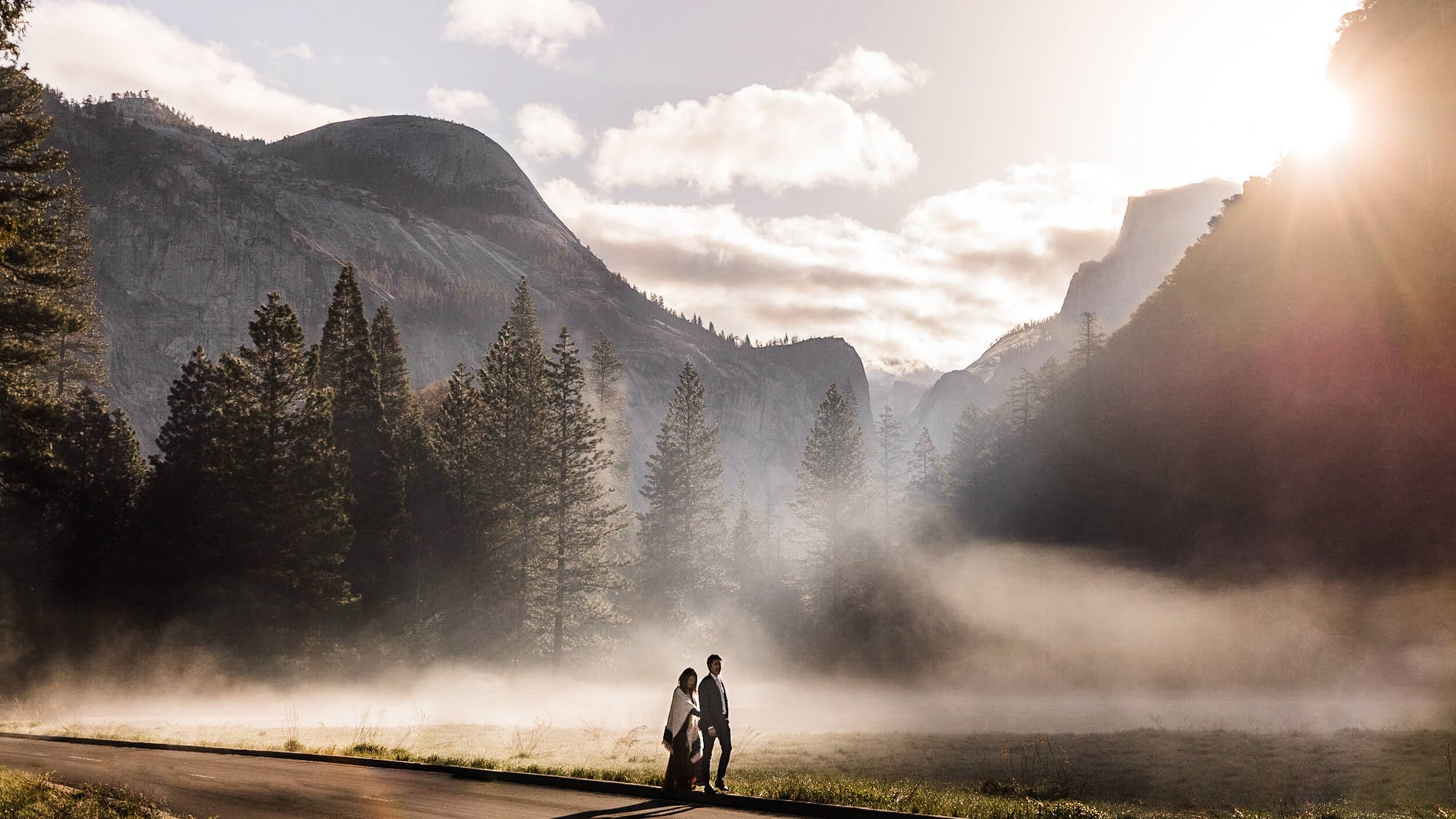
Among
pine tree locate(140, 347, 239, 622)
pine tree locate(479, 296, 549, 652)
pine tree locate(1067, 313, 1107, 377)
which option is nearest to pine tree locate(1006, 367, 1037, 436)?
pine tree locate(1067, 313, 1107, 377)

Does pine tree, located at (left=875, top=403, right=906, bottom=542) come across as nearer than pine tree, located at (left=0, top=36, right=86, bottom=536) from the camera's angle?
No

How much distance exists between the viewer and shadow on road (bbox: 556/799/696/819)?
44.7ft

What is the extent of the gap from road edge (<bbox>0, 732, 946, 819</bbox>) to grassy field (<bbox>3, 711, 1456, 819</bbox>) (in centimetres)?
43

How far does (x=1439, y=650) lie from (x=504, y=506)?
46.7m

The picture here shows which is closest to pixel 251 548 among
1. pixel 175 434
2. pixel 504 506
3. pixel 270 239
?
pixel 175 434

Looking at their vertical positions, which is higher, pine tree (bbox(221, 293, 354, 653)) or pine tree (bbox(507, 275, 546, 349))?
pine tree (bbox(507, 275, 546, 349))

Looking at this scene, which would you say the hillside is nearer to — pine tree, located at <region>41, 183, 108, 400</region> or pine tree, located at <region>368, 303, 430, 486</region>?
pine tree, located at <region>368, 303, 430, 486</region>

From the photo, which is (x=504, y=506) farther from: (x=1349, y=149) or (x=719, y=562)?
(x=1349, y=149)

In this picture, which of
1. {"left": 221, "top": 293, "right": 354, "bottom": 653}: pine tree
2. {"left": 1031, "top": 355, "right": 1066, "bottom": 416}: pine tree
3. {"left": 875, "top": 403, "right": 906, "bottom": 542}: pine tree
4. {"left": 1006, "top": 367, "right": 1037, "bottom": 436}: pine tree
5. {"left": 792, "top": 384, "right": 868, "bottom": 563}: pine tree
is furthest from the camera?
{"left": 875, "top": 403, "right": 906, "bottom": 542}: pine tree

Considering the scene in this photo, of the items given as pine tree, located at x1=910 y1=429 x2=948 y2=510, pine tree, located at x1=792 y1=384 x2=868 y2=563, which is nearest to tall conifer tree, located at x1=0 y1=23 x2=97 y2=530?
pine tree, located at x1=792 y1=384 x2=868 y2=563

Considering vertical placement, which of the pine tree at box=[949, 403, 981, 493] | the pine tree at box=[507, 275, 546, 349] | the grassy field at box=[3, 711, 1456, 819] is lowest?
the grassy field at box=[3, 711, 1456, 819]

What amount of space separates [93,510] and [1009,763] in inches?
1802

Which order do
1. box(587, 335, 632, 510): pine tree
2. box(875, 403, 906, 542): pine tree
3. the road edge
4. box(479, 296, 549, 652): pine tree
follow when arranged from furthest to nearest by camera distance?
box(875, 403, 906, 542): pine tree → box(587, 335, 632, 510): pine tree → box(479, 296, 549, 652): pine tree → the road edge

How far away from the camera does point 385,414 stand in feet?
191
